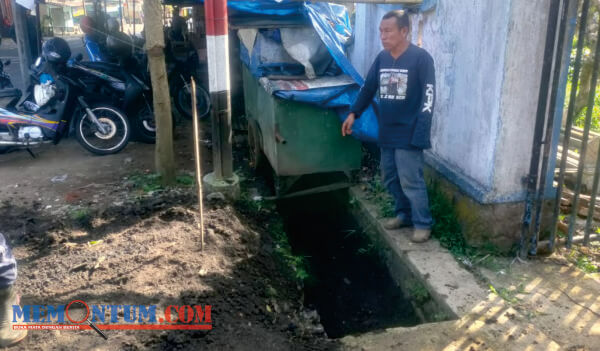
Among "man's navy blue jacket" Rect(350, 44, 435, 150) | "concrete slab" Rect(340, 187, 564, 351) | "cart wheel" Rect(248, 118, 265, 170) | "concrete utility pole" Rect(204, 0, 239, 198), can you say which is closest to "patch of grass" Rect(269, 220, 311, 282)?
"concrete utility pole" Rect(204, 0, 239, 198)

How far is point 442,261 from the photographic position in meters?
3.67

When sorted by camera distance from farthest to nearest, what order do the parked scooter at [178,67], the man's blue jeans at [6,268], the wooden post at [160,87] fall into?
1. the parked scooter at [178,67]
2. the wooden post at [160,87]
3. the man's blue jeans at [6,268]

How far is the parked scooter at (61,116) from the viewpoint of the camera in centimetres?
636

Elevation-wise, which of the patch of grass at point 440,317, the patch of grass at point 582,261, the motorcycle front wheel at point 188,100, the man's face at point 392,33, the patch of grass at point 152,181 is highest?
the man's face at point 392,33

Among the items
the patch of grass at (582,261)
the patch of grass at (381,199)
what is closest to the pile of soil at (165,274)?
the patch of grass at (381,199)

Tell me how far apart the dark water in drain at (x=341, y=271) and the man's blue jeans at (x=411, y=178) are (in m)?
0.63

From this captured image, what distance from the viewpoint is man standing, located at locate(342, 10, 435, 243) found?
11.9 feet

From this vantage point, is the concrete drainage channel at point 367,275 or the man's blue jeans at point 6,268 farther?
the concrete drainage channel at point 367,275

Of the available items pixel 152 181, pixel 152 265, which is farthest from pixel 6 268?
pixel 152 181

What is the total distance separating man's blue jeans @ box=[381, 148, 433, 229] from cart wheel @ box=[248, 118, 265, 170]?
209cm

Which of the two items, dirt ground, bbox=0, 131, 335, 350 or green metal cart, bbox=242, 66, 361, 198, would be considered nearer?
dirt ground, bbox=0, 131, 335, 350

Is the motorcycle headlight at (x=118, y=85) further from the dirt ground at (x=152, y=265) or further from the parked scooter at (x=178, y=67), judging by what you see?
the dirt ground at (x=152, y=265)

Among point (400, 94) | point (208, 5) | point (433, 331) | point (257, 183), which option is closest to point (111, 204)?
point (257, 183)

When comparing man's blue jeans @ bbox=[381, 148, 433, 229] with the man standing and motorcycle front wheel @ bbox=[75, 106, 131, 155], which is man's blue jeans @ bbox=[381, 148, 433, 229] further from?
motorcycle front wheel @ bbox=[75, 106, 131, 155]
